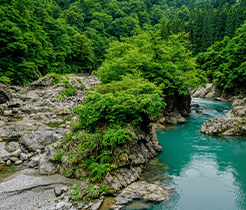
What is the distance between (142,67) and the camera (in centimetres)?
1762

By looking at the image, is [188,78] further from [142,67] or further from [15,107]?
[15,107]

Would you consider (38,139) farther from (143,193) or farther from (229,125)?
(229,125)

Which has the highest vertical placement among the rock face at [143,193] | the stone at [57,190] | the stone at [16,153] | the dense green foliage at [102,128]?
the dense green foliage at [102,128]

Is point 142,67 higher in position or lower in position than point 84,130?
higher

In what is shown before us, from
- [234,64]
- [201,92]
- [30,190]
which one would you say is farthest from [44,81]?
[234,64]

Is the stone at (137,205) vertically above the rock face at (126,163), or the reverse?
the rock face at (126,163)

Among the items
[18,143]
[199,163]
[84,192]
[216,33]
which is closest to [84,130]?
[84,192]

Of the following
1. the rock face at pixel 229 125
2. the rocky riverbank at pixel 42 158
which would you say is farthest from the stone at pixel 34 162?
the rock face at pixel 229 125

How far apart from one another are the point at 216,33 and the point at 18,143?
61.9 m

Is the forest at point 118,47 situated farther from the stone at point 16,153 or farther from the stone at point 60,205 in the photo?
the stone at point 60,205

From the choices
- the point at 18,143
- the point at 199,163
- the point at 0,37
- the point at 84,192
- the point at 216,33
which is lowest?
the point at 199,163

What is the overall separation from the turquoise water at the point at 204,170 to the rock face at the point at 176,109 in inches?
125

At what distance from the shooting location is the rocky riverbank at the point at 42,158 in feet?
21.4

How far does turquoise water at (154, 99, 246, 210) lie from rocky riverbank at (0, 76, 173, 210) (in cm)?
107
